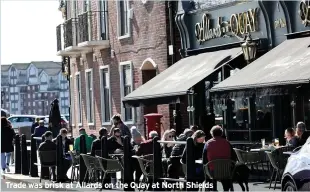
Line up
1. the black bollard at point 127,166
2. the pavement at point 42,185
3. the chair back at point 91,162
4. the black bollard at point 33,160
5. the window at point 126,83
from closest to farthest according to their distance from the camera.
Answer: the black bollard at point 127,166 < the pavement at point 42,185 < the chair back at point 91,162 < the black bollard at point 33,160 < the window at point 126,83

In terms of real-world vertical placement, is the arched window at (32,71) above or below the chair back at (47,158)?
A: above

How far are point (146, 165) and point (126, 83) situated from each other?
15.0 meters

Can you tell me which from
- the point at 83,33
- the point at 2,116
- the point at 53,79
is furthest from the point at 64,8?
the point at 53,79

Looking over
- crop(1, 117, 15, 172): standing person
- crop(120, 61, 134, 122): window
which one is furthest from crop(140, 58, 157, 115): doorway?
crop(1, 117, 15, 172): standing person

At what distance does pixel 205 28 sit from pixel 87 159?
770 centimetres

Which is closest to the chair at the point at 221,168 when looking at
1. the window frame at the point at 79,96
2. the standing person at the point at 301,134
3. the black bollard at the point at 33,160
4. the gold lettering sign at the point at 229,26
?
the standing person at the point at 301,134

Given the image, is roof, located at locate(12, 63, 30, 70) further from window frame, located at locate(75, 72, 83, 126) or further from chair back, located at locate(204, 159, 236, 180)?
chair back, located at locate(204, 159, 236, 180)

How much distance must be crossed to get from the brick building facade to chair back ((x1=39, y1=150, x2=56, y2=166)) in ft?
24.7

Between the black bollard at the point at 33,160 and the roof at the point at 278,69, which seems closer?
the roof at the point at 278,69

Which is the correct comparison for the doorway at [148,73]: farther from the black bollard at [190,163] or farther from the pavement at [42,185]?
the black bollard at [190,163]

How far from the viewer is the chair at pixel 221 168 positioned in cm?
1961

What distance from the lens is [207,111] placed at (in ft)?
102

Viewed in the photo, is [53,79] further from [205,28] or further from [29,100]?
[205,28]

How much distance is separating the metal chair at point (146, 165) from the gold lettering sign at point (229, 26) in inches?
272
